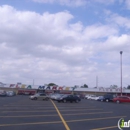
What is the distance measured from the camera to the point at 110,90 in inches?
3669

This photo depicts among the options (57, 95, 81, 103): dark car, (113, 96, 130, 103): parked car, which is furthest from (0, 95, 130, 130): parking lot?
(113, 96, 130, 103): parked car

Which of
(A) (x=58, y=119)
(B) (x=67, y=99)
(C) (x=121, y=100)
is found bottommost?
(A) (x=58, y=119)

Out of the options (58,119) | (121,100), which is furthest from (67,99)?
(58,119)

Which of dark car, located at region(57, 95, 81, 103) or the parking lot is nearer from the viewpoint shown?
the parking lot

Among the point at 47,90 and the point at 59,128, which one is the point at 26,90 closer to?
the point at 47,90

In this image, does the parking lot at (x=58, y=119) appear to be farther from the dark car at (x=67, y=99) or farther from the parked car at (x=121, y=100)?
the parked car at (x=121, y=100)

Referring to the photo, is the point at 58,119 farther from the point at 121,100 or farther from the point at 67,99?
the point at 121,100

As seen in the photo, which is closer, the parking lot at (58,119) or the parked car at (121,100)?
the parking lot at (58,119)

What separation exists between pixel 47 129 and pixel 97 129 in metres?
2.44

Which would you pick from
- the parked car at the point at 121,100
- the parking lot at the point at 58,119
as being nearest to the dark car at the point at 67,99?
the parked car at the point at 121,100

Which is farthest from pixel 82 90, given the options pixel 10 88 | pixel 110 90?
pixel 10 88

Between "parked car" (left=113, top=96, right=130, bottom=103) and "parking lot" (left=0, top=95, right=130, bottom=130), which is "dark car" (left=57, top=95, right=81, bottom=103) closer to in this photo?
"parked car" (left=113, top=96, right=130, bottom=103)

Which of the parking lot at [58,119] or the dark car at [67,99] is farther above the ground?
the dark car at [67,99]

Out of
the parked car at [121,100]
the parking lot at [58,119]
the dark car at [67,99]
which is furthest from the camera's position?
the parked car at [121,100]
